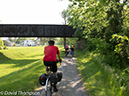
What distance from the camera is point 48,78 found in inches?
165

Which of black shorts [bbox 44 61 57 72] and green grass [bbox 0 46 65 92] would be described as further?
green grass [bbox 0 46 65 92]

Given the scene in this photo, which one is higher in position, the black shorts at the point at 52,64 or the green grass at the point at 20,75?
the black shorts at the point at 52,64

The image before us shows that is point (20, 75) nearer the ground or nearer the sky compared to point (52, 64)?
nearer the ground

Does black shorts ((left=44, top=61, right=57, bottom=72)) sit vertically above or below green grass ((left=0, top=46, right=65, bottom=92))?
above

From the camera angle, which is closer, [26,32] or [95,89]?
[95,89]

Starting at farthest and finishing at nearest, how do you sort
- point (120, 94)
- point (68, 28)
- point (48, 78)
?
point (68, 28), point (120, 94), point (48, 78)

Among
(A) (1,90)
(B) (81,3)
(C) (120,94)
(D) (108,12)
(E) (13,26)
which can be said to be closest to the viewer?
(C) (120,94)

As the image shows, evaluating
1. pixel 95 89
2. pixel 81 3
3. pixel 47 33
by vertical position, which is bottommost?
pixel 95 89

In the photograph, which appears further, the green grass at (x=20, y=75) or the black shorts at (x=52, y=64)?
the green grass at (x=20, y=75)

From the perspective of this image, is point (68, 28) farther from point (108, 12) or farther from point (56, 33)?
point (108, 12)

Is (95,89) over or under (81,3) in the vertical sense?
under

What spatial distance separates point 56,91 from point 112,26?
798 centimetres

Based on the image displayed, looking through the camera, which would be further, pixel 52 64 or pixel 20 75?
pixel 20 75

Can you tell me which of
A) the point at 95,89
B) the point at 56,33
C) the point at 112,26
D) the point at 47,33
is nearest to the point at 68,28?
the point at 56,33
